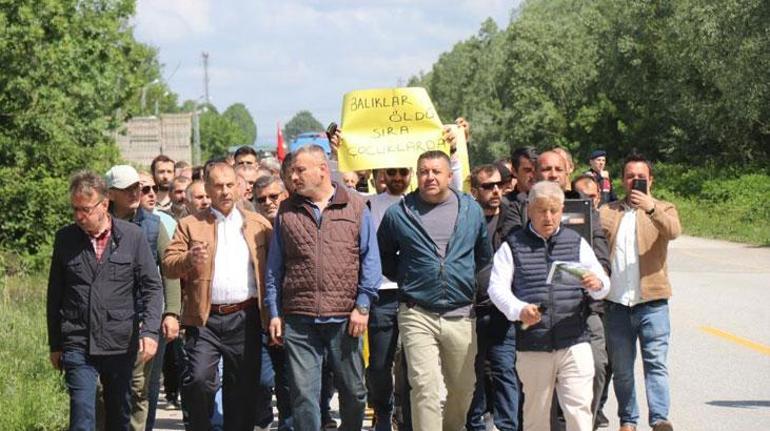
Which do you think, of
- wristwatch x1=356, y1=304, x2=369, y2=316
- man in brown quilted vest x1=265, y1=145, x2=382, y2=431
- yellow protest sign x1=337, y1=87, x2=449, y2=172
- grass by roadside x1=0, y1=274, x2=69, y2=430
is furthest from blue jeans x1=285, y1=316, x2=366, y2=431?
grass by roadside x1=0, y1=274, x2=69, y2=430

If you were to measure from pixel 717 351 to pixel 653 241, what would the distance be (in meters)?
5.64

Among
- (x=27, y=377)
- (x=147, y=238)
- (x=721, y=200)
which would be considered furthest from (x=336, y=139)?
(x=721, y=200)

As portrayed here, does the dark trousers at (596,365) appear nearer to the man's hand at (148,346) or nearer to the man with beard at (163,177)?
the man's hand at (148,346)

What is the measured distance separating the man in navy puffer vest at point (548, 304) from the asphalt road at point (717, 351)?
2.43 meters

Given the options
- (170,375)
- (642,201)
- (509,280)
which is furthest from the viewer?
(170,375)

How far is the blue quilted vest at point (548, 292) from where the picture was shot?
25.6 ft

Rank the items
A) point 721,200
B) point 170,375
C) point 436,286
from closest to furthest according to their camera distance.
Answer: point 436,286
point 170,375
point 721,200

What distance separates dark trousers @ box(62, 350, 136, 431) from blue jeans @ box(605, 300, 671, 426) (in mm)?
3394

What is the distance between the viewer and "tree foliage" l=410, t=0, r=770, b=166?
135 ft

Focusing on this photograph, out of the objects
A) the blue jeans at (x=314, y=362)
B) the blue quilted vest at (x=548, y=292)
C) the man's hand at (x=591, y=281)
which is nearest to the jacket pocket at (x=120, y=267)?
the blue jeans at (x=314, y=362)

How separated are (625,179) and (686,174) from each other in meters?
42.5

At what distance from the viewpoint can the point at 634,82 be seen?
202 feet

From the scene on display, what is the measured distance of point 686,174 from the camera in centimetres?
5066

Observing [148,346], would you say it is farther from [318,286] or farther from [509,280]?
[509,280]
